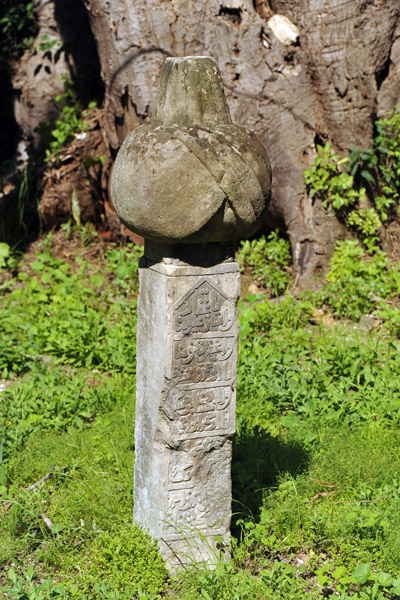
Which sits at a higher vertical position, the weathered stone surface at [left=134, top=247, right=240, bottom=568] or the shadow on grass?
the weathered stone surface at [left=134, top=247, right=240, bottom=568]

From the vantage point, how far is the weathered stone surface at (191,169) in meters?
3.12

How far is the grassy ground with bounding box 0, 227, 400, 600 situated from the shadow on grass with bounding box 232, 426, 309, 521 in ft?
0.04

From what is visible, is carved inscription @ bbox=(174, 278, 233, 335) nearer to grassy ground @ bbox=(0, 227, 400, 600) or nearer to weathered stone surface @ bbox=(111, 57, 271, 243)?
weathered stone surface @ bbox=(111, 57, 271, 243)

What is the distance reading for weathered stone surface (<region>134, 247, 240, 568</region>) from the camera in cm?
333

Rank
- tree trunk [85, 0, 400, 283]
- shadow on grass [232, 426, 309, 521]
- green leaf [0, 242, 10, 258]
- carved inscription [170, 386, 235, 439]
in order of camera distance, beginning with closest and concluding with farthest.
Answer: carved inscription [170, 386, 235, 439] → shadow on grass [232, 426, 309, 521] → tree trunk [85, 0, 400, 283] → green leaf [0, 242, 10, 258]

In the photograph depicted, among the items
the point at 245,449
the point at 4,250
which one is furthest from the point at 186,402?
the point at 4,250

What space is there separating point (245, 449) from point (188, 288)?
1506mm

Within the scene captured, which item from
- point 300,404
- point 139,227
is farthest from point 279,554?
point 139,227

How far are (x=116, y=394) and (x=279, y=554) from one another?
1.81 m

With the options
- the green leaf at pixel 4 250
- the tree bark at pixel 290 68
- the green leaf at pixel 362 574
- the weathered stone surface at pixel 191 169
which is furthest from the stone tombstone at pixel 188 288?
the green leaf at pixel 4 250

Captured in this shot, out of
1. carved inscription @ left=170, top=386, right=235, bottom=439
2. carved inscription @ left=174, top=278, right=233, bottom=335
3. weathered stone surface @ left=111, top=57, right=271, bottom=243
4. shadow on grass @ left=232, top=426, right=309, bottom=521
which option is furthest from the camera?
shadow on grass @ left=232, top=426, right=309, bottom=521

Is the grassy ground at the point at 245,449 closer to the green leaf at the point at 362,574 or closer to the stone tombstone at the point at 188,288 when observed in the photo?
the green leaf at the point at 362,574

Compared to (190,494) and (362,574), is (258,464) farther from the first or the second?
(362,574)

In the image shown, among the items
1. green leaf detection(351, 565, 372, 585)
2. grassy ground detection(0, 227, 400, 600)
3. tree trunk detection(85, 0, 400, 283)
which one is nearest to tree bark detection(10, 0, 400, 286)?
tree trunk detection(85, 0, 400, 283)
